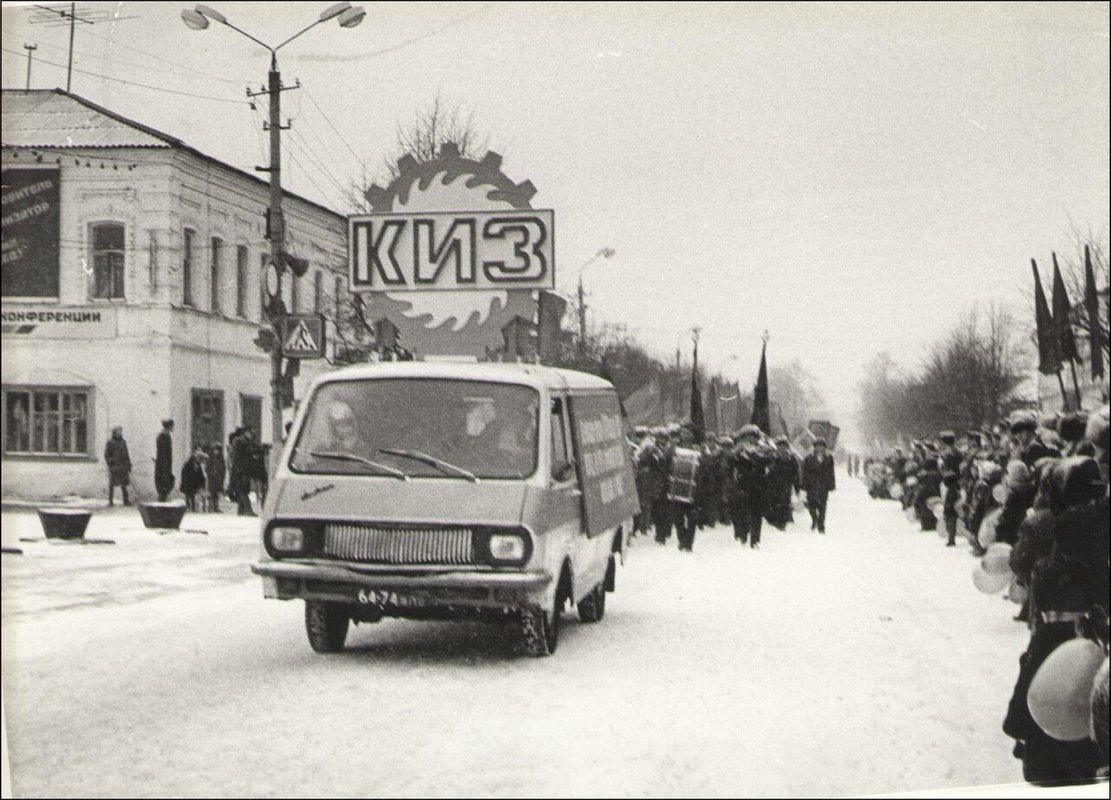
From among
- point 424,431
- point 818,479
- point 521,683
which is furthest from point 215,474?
point 818,479

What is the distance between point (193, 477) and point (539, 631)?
1.65 metres

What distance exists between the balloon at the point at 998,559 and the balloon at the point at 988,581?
0.02 metres

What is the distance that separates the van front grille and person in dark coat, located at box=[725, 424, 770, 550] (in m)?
1.08

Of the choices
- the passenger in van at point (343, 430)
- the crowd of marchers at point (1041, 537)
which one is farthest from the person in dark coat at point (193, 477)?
the crowd of marchers at point (1041, 537)

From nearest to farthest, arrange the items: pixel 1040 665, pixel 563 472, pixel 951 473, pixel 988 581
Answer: pixel 1040 665 → pixel 988 581 → pixel 951 473 → pixel 563 472

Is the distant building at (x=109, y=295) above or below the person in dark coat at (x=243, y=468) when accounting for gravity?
above

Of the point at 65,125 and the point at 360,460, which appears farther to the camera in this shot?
the point at 360,460

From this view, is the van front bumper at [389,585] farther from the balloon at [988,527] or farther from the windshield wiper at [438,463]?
the balloon at [988,527]

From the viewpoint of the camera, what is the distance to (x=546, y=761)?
14.8 ft

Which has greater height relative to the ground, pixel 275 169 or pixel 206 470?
pixel 275 169

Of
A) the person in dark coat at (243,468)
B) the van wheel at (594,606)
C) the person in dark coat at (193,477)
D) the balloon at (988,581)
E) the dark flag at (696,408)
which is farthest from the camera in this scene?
the van wheel at (594,606)

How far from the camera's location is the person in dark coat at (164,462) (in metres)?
4.39

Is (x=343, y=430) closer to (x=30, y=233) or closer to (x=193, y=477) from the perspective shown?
(x=193, y=477)

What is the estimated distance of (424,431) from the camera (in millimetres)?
5492
